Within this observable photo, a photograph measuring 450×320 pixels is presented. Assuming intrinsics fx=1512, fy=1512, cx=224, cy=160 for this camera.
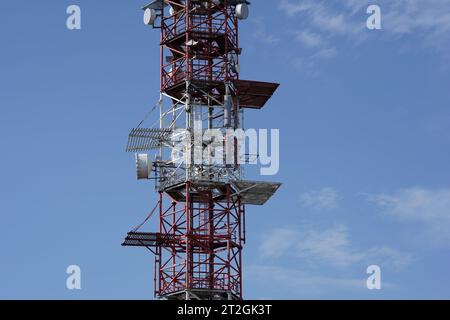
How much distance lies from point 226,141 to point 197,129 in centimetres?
326

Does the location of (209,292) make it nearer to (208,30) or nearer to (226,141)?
(226,141)

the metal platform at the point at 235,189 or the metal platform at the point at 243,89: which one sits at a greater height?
the metal platform at the point at 243,89

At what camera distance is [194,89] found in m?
143

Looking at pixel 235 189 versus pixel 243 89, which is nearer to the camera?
Result: pixel 235 189

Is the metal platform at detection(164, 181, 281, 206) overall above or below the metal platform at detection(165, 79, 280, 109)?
below

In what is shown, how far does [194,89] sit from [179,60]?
12.5ft

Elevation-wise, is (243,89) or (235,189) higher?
(243,89)
